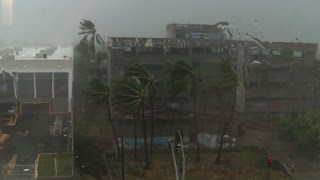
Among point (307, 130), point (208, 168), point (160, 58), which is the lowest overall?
point (208, 168)

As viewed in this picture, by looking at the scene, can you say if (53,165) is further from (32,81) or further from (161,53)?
(161,53)

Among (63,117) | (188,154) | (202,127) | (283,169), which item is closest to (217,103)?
(202,127)

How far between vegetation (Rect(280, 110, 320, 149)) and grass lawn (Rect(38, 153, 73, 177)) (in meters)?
6.59

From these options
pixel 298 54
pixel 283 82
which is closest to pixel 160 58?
pixel 283 82

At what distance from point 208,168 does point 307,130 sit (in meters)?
3.25

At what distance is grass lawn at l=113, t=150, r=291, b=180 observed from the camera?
39.5 feet

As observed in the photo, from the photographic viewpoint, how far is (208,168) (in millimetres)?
12922

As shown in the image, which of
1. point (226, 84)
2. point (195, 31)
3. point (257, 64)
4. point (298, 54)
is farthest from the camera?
point (195, 31)

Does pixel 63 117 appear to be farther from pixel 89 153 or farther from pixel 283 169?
pixel 283 169

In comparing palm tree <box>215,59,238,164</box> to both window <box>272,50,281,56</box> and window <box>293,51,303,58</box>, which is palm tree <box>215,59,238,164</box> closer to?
window <box>272,50,281,56</box>

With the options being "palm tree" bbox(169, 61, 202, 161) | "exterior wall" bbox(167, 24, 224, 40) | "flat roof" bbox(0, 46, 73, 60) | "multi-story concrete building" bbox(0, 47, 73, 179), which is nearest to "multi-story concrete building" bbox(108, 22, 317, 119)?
"exterior wall" bbox(167, 24, 224, 40)

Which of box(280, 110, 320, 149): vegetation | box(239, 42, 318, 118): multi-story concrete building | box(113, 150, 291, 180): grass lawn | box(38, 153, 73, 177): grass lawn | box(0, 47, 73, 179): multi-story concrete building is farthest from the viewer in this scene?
box(239, 42, 318, 118): multi-story concrete building

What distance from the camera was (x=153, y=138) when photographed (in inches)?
567

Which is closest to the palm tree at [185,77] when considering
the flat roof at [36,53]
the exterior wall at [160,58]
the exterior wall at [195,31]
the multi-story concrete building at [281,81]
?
the exterior wall at [160,58]
